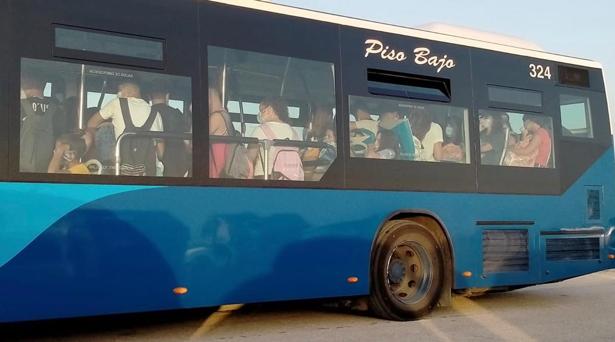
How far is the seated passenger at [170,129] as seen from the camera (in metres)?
6.31

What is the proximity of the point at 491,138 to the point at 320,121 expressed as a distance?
240 centimetres

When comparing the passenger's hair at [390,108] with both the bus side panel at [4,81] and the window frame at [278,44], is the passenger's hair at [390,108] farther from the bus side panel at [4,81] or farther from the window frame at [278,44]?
the bus side panel at [4,81]

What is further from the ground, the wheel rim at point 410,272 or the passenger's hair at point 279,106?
the passenger's hair at point 279,106

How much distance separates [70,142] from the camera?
5.88 meters

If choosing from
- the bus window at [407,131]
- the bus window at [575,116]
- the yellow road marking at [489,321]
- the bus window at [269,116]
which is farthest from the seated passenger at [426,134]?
the bus window at [575,116]

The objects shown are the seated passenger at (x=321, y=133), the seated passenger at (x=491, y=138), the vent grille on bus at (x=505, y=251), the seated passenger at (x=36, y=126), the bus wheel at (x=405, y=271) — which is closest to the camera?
the seated passenger at (x=36, y=126)

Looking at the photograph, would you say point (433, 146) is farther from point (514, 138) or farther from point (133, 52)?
point (133, 52)

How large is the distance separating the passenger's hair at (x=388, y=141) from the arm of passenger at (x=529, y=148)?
179 centimetres

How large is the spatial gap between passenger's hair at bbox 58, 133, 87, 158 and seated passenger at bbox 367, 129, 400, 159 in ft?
9.80


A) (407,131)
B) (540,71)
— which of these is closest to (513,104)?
(540,71)

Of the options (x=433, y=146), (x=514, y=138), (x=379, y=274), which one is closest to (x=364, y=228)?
(x=379, y=274)

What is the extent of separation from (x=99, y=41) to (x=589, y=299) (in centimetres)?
748

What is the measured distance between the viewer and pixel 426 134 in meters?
8.11

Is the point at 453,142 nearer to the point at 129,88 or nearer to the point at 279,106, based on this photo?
the point at 279,106
